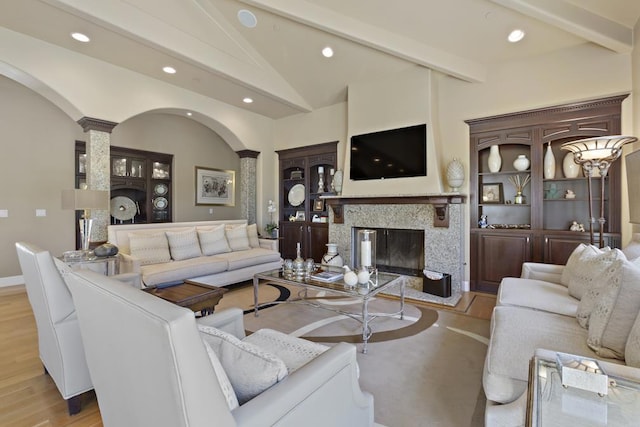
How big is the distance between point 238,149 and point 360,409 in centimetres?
566

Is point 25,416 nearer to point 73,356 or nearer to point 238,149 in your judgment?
point 73,356

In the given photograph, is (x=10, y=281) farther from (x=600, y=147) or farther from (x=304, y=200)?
(x=600, y=147)

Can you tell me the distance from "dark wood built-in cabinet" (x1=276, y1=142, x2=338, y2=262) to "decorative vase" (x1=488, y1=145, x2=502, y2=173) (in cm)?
254

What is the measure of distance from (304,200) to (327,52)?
2.72m

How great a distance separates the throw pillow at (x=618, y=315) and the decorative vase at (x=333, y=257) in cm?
365

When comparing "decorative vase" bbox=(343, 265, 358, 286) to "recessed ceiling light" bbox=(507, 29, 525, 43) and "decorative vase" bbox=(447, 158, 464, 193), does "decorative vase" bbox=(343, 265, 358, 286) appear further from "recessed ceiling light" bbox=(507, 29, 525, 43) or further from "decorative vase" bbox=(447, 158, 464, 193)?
"recessed ceiling light" bbox=(507, 29, 525, 43)

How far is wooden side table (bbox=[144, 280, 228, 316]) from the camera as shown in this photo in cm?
250

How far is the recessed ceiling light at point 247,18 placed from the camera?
13.4 feet

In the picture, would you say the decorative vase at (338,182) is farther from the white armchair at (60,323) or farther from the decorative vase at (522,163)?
the white armchair at (60,323)

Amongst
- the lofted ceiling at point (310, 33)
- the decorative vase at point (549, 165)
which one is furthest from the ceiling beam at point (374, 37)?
the decorative vase at point (549, 165)

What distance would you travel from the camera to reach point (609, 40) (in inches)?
130

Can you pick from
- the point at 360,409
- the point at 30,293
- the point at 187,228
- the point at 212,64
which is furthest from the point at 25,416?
the point at 212,64

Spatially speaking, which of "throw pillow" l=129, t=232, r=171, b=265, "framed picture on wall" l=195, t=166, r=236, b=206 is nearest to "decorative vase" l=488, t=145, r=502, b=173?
"throw pillow" l=129, t=232, r=171, b=265

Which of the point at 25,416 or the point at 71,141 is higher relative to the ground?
the point at 71,141
